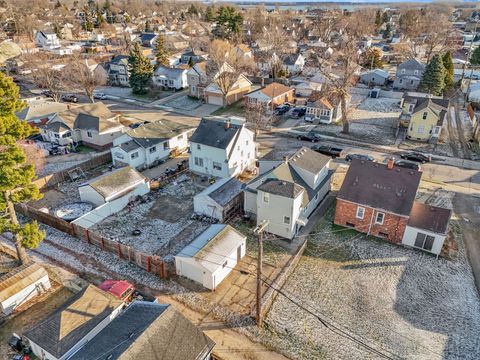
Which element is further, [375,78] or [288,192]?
[375,78]

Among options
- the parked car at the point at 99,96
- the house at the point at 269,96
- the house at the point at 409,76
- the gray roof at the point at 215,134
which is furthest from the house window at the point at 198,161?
the house at the point at 409,76

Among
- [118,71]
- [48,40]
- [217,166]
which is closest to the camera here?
[217,166]

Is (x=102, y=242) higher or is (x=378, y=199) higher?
(x=378, y=199)

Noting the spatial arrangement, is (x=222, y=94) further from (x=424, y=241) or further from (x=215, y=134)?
(x=424, y=241)

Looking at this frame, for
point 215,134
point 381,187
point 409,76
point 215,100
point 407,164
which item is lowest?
point 407,164

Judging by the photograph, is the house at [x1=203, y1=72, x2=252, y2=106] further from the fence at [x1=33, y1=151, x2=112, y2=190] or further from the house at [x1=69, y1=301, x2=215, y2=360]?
the house at [x1=69, y1=301, x2=215, y2=360]

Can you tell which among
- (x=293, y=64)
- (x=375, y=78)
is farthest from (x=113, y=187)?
(x=293, y=64)

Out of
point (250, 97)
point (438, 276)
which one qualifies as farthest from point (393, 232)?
point (250, 97)
